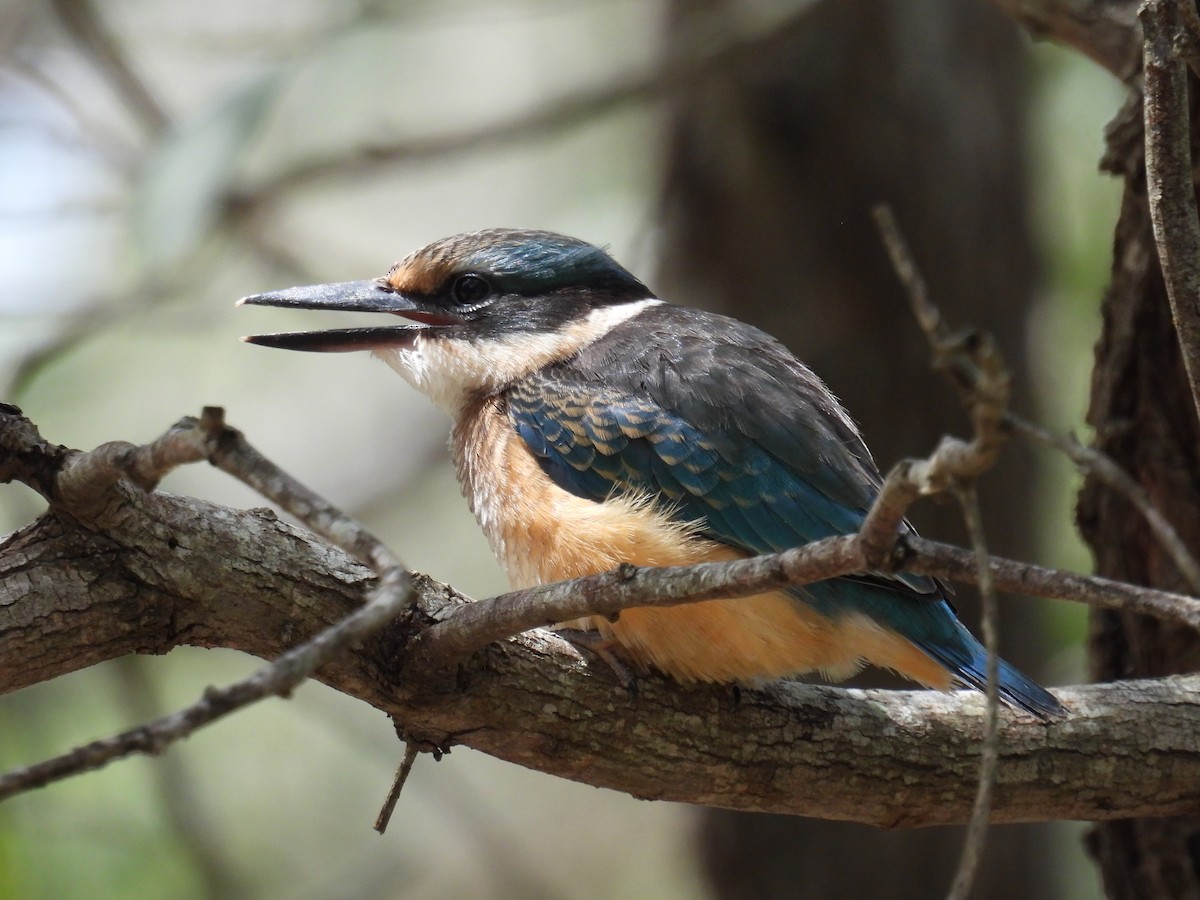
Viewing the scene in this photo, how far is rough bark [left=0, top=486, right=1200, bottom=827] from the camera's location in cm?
195

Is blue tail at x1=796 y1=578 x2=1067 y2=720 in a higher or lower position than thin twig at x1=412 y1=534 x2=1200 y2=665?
higher

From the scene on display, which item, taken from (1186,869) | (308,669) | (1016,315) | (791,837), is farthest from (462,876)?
(308,669)

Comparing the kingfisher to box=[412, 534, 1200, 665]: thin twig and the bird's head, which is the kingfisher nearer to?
the bird's head

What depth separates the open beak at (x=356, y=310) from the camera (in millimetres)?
3217

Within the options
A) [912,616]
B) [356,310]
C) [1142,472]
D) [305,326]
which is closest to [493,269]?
[356,310]

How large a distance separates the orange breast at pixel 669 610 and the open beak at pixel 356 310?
0.57 m

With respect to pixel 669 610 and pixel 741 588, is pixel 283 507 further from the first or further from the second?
pixel 669 610

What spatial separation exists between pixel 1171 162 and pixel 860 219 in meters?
2.94

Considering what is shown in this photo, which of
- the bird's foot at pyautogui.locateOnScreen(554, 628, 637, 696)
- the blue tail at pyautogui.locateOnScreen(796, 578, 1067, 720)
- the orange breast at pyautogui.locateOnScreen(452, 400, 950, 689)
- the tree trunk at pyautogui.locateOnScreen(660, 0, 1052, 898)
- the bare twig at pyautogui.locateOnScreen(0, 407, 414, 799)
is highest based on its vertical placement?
the tree trunk at pyautogui.locateOnScreen(660, 0, 1052, 898)

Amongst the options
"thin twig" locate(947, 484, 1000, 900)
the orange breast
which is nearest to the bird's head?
the orange breast

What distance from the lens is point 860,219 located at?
4.84 meters

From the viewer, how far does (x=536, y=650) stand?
233 centimetres

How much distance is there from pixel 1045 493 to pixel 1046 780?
294 cm

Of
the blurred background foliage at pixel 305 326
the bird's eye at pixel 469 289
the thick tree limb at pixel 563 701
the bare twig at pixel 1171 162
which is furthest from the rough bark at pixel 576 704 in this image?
the blurred background foliage at pixel 305 326
